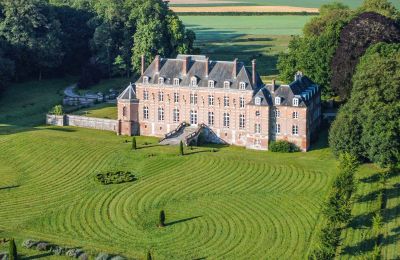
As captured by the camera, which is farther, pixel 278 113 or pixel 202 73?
pixel 202 73

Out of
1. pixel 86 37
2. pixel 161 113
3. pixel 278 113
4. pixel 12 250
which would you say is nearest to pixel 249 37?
pixel 86 37

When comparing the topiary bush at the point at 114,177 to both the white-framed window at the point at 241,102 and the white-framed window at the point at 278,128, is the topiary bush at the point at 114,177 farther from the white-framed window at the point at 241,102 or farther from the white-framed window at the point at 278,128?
the white-framed window at the point at 278,128

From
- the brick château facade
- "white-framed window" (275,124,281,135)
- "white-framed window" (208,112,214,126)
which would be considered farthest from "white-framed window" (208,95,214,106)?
"white-framed window" (275,124,281,135)

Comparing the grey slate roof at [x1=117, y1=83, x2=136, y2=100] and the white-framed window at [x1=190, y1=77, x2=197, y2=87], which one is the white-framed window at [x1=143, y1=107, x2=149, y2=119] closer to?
the grey slate roof at [x1=117, y1=83, x2=136, y2=100]

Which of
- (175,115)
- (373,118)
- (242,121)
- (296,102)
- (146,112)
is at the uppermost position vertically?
(296,102)

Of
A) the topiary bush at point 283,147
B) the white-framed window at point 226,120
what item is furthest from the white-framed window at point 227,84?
the topiary bush at point 283,147

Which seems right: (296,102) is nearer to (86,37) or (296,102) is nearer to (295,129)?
(295,129)
